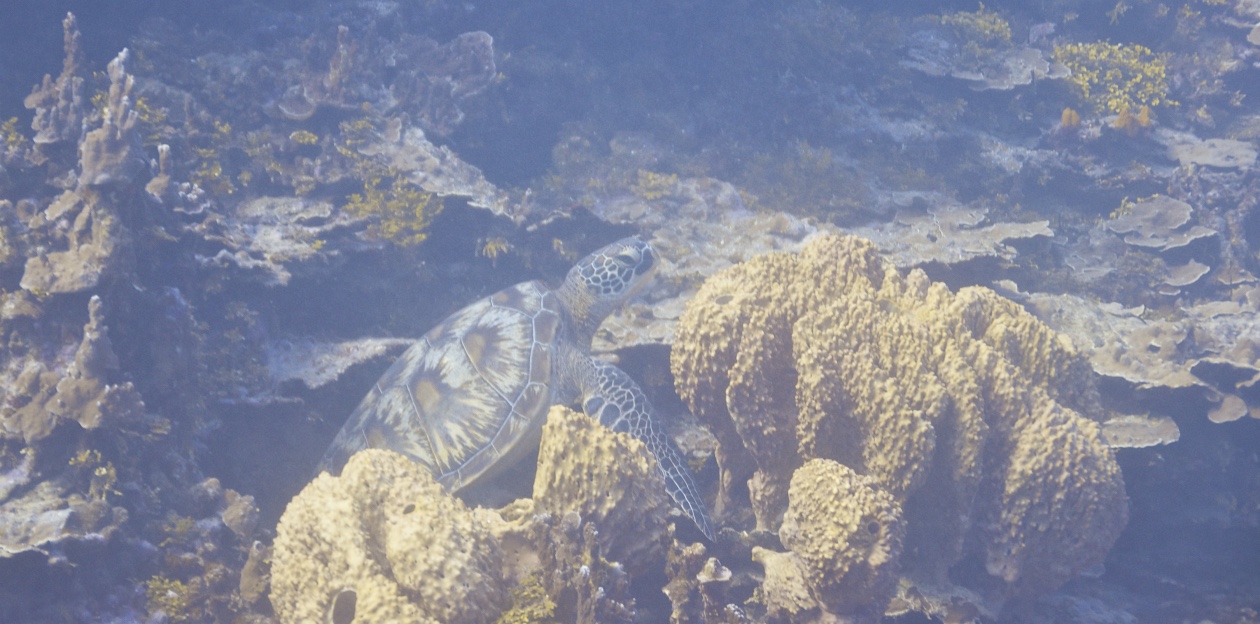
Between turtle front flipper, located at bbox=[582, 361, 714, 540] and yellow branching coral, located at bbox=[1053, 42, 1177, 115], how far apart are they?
30.1ft

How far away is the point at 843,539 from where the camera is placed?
8.04 ft

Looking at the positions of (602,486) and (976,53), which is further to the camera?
(976,53)

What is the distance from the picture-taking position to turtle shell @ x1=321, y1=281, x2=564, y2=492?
415 cm

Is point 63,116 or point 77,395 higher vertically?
point 63,116

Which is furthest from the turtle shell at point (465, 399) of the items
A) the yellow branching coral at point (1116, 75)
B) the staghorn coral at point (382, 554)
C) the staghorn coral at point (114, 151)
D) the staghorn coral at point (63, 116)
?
the yellow branching coral at point (1116, 75)

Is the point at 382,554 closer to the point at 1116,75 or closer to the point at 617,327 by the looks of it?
the point at 617,327

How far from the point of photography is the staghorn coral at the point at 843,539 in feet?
8.06

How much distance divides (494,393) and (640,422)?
1.12 m

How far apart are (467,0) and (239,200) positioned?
5.43m

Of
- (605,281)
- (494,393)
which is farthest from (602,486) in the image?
(605,281)

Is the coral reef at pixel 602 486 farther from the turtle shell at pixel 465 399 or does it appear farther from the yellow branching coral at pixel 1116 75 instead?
the yellow branching coral at pixel 1116 75

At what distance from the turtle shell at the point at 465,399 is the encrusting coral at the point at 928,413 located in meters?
1.44

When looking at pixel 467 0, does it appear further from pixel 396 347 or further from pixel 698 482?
pixel 698 482

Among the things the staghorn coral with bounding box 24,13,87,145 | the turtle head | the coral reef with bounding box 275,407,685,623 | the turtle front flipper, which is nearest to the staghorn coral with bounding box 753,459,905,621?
the coral reef with bounding box 275,407,685,623
